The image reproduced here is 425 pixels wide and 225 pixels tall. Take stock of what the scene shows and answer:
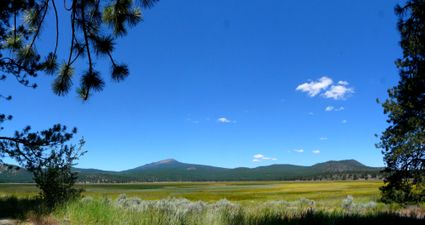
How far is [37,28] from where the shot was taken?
28.9 feet

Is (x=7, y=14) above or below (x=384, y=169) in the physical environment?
above

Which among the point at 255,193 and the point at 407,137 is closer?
the point at 407,137

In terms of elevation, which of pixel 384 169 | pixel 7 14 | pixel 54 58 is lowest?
pixel 384 169

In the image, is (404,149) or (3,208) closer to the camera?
(3,208)

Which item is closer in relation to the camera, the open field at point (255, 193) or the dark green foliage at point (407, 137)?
the dark green foliage at point (407, 137)

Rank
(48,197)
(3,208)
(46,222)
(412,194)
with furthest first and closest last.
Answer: (412,194) → (48,197) → (3,208) → (46,222)

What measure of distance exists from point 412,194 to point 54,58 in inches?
698

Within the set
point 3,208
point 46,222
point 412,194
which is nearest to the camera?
point 46,222

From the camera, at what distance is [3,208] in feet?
28.7

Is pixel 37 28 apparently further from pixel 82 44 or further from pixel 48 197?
pixel 48 197

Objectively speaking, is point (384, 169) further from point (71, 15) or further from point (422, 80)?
point (71, 15)

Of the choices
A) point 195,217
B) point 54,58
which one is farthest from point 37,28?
point 195,217

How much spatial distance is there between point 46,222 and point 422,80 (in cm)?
1696

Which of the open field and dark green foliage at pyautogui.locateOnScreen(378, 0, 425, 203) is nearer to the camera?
dark green foliage at pyautogui.locateOnScreen(378, 0, 425, 203)
